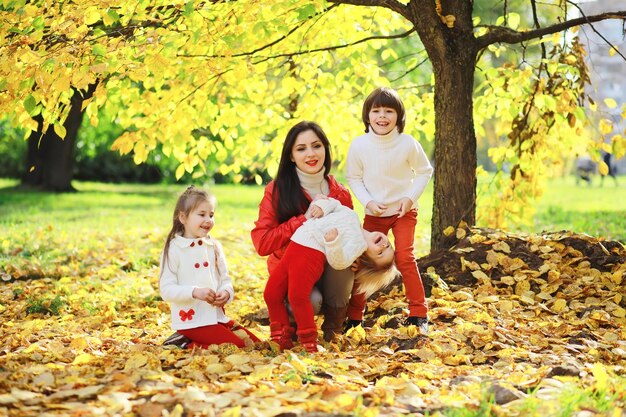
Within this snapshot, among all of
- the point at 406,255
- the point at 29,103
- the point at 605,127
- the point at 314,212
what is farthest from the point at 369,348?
the point at 605,127

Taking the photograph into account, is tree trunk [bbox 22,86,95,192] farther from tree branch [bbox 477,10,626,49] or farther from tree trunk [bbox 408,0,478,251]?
tree branch [bbox 477,10,626,49]

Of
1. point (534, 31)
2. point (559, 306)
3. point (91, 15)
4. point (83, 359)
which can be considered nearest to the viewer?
point (83, 359)

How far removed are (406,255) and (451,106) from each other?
1.69 metres

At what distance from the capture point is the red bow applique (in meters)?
4.04

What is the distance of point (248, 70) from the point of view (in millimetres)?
5145

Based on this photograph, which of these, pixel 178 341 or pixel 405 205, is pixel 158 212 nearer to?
pixel 178 341

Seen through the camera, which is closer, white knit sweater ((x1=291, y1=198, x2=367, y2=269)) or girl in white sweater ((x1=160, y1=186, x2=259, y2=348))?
white knit sweater ((x1=291, y1=198, x2=367, y2=269))

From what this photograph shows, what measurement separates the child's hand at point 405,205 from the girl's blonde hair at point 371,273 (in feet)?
0.90

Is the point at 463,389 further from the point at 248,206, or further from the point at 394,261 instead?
the point at 248,206

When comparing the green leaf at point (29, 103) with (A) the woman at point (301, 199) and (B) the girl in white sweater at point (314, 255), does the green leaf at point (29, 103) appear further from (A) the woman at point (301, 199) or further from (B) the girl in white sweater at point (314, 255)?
(B) the girl in white sweater at point (314, 255)

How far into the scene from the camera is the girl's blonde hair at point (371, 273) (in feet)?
13.4

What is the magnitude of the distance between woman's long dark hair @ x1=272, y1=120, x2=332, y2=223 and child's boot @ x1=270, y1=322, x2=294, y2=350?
56 centimetres

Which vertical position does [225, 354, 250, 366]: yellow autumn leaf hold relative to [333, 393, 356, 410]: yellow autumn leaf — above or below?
below

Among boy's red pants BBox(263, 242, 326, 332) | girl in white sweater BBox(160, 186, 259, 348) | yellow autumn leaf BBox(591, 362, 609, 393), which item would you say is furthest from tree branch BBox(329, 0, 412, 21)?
yellow autumn leaf BBox(591, 362, 609, 393)
